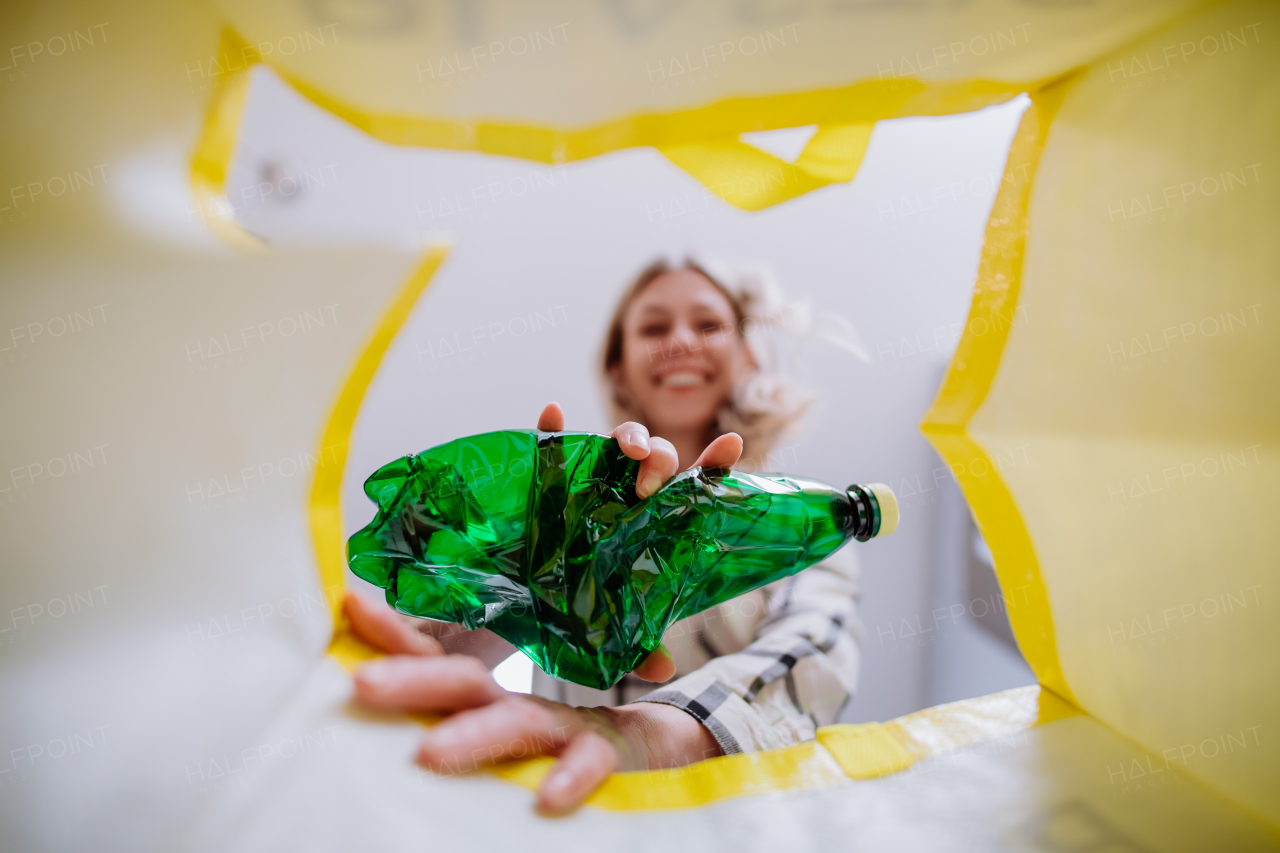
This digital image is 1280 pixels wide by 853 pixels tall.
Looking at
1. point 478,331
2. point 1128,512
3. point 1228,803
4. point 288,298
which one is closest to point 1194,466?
point 1128,512

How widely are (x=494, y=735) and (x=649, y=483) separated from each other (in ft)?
0.57

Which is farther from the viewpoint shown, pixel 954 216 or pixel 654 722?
pixel 954 216

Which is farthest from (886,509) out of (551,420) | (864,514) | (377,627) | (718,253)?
(718,253)

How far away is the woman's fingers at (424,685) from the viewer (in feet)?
1.22

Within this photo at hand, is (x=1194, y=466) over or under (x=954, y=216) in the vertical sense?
under

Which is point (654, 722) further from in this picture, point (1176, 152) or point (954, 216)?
point (954, 216)

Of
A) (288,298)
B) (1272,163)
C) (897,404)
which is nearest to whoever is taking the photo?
(1272,163)

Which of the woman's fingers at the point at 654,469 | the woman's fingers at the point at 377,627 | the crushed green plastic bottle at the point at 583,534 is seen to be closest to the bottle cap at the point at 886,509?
the crushed green plastic bottle at the point at 583,534

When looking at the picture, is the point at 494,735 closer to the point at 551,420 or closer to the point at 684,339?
the point at 551,420

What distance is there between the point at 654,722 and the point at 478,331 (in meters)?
0.80

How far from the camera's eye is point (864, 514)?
0.39 m

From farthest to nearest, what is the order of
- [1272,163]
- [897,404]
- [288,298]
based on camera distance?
[897,404] → [288,298] → [1272,163]

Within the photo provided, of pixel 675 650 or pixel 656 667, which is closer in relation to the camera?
pixel 656 667

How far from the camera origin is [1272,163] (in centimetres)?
31
